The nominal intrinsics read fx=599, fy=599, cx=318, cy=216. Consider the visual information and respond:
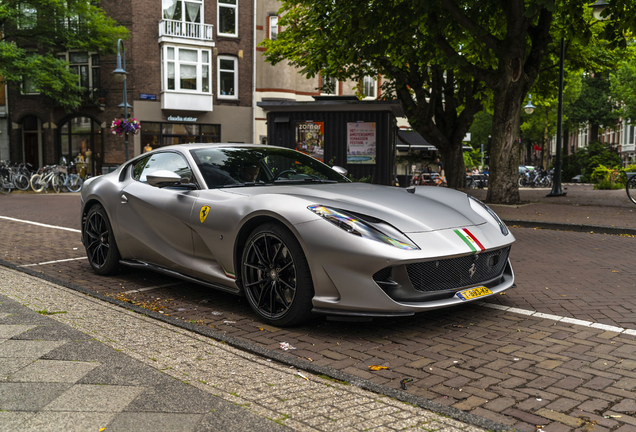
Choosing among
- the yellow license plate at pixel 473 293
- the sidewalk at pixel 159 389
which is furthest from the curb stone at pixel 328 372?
the yellow license plate at pixel 473 293

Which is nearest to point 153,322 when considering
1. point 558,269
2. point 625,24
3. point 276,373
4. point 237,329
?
point 237,329

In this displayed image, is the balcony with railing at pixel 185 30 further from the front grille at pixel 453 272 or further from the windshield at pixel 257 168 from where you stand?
the front grille at pixel 453 272

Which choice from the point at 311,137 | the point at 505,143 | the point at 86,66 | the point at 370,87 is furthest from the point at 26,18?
the point at 505,143

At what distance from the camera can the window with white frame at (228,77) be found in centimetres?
3538

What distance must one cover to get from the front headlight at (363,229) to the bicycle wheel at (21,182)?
938 inches

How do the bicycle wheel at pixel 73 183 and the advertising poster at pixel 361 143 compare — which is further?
the bicycle wheel at pixel 73 183

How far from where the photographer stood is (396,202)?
442 centimetres

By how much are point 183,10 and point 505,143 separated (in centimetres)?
2536

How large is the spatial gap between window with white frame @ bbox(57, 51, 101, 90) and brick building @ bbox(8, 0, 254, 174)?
0.06 metres

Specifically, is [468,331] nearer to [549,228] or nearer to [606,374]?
[606,374]

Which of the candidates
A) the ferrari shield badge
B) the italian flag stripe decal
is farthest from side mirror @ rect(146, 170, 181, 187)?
the italian flag stripe decal

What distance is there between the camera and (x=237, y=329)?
13.9 ft

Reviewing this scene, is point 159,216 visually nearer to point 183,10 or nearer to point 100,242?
point 100,242

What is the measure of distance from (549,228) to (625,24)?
4811 millimetres
